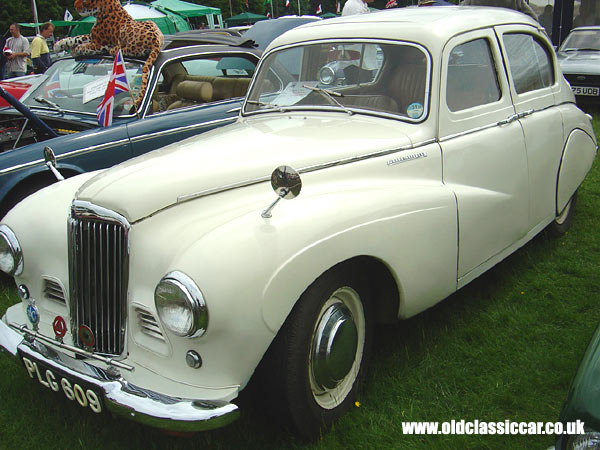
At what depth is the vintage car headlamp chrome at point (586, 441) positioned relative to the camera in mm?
1651

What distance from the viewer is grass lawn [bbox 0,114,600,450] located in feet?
8.61

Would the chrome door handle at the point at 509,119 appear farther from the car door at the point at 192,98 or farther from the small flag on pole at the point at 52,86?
the small flag on pole at the point at 52,86

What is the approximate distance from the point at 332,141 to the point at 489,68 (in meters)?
1.25

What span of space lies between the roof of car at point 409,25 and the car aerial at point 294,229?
0.04 ft

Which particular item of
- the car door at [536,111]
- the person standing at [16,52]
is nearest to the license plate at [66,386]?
the car door at [536,111]

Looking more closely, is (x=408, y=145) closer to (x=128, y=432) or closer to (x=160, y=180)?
(x=160, y=180)

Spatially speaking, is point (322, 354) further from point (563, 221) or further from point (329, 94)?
point (563, 221)

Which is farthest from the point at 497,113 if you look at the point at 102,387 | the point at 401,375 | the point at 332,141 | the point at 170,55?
the point at 170,55

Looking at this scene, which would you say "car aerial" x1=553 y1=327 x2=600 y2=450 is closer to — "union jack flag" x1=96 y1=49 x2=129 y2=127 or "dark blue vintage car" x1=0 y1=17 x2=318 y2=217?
"dark blue vintage car" x1=0 y1=17 x2=318 y2=217

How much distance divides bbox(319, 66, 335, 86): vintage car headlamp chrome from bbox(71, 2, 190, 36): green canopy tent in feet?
53.1

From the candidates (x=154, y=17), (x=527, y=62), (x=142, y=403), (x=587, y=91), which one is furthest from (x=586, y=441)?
(x=154, y=17)

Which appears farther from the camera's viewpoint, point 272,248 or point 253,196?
point 253,196

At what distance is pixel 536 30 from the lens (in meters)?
4.20

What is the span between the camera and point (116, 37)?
5.55 metres
